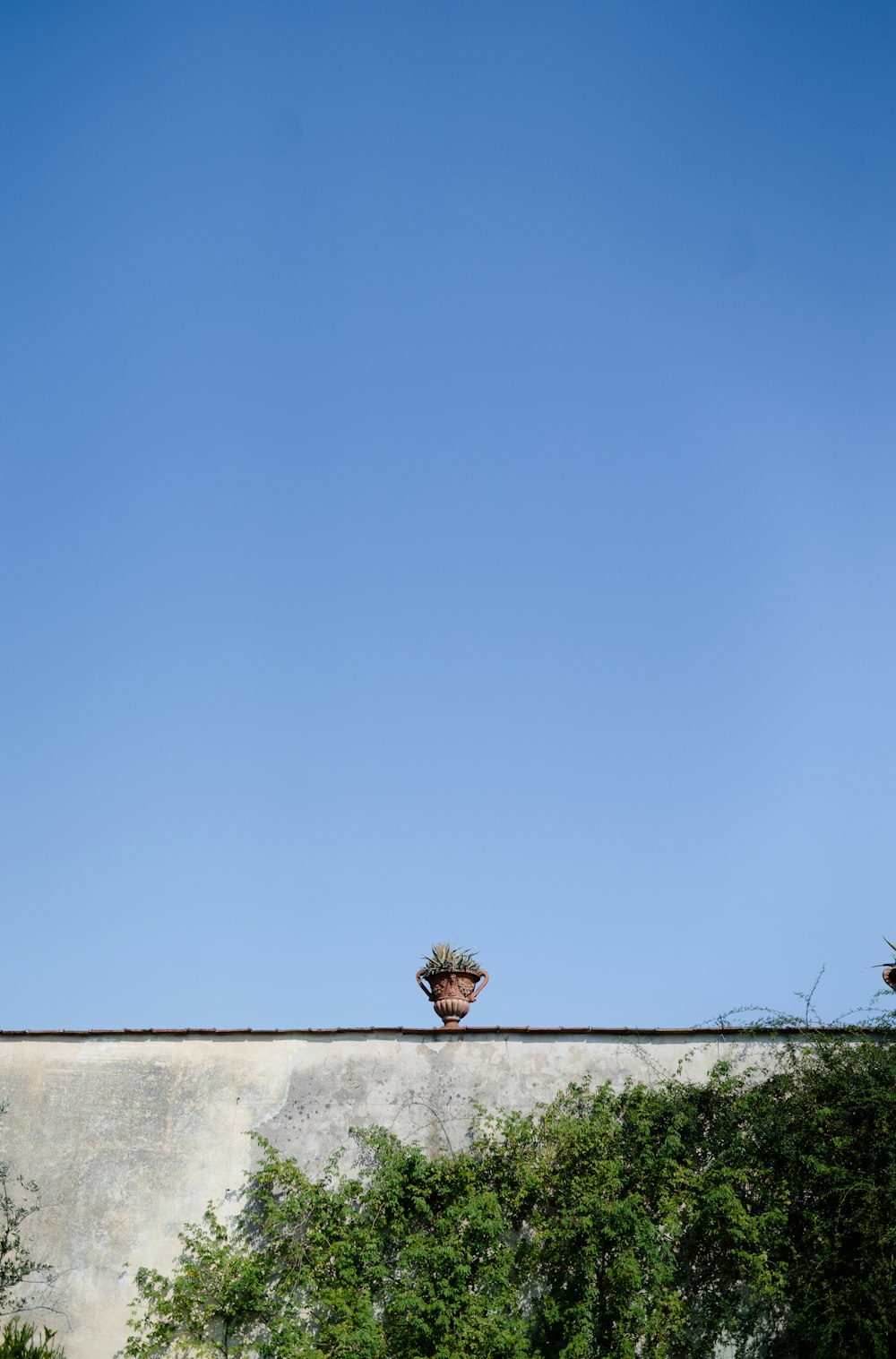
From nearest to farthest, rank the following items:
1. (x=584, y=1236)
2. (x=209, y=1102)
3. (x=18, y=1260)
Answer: (x=584, y=1236) → (x=18, y=1260) → (x=209, y=1102)

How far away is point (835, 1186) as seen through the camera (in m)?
10.8

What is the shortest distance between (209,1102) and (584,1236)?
173 inches

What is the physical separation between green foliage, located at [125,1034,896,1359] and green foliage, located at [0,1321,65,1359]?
875mm

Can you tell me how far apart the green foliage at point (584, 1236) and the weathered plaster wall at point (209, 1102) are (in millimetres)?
296

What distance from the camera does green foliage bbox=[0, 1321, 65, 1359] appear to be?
35.9ft

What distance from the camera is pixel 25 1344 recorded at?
11.3 metres

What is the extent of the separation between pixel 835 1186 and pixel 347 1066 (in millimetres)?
5302

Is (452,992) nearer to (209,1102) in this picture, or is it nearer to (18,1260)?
(209,1102)

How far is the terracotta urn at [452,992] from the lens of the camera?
13289mm

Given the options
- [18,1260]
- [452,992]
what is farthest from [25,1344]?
[452,992]

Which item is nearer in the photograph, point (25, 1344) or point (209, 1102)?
point (25, 1344)

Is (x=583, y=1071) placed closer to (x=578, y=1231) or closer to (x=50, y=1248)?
(x=578, y=1231)

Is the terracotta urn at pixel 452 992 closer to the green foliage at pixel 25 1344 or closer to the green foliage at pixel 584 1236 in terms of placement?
the green foliage at pixel 584 1236

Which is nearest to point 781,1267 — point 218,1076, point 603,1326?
point 603,1326
